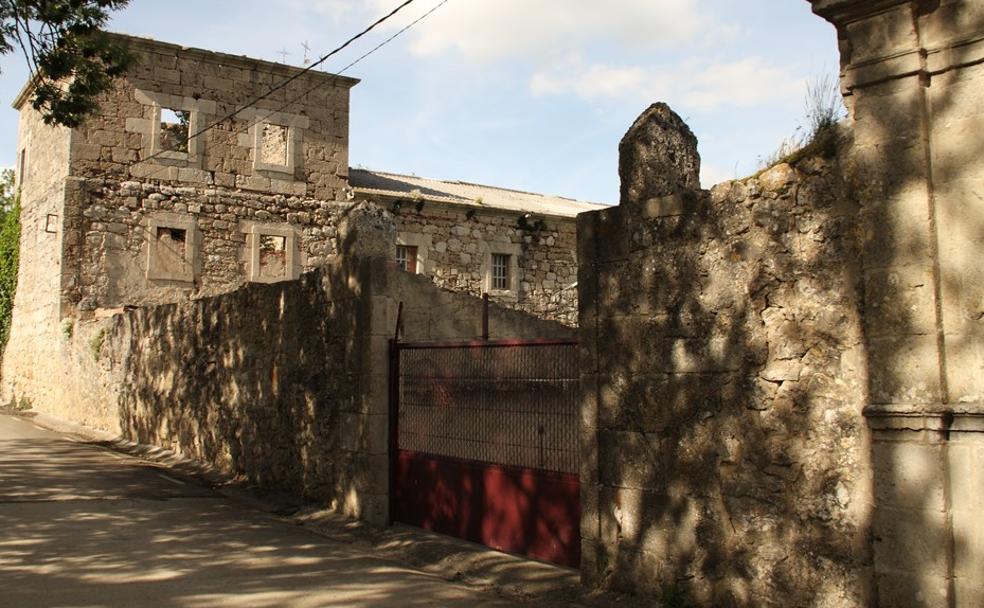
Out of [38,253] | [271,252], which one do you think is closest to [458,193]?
[271,252]

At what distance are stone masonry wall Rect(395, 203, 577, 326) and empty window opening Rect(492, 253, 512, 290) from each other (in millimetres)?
258

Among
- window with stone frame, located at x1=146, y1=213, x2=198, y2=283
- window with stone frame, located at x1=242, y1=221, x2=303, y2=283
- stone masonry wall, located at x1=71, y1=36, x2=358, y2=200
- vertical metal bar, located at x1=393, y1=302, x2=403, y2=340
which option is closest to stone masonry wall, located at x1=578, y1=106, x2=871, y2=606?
vertical metal bar, located at x1=393, y1=302, x2=403, y2=340

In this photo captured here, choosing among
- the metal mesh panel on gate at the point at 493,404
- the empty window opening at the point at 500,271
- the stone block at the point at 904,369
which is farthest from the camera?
the empty window opening at the point at 500,271

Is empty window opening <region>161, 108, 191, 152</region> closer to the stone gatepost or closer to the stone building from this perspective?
the stone building

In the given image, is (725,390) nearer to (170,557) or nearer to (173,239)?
(170,557)

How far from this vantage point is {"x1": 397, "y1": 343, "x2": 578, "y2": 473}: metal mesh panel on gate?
6535 mm

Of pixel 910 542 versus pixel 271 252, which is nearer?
pixel 910 542

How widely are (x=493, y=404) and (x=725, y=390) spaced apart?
2519 mm

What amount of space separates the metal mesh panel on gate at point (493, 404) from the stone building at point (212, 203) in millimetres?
11829

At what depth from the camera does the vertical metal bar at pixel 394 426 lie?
8266 millimetres

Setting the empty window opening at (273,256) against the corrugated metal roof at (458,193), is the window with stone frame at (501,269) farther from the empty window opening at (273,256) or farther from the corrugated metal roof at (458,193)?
the empty window opening at (273,256)

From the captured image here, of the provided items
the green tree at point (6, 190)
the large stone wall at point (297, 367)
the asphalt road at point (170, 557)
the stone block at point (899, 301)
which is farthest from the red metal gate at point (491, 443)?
the green tree at point (6, 190)

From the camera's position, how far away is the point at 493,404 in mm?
7156

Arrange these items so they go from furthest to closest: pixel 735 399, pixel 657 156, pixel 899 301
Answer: pixel 657 156, pixel 735 399, pixel 899 301
